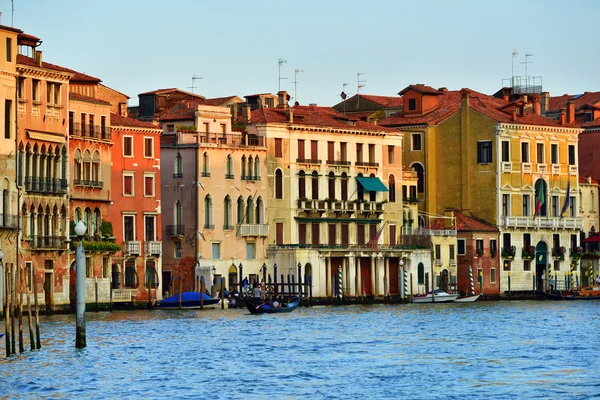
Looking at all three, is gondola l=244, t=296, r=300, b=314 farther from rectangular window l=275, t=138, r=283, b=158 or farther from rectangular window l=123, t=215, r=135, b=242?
rectangular window l=275, t=138, r=283, b=158

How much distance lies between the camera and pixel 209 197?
8712 cm

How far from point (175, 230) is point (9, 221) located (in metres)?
16.5

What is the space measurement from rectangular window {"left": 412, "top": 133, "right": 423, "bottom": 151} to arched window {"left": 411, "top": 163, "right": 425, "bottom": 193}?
884mm

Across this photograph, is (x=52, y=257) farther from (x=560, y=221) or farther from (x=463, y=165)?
(x=560, y=221)

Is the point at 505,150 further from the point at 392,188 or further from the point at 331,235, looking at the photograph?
the point at 331,235

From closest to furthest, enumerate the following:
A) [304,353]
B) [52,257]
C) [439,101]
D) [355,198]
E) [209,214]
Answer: [304,353], [52,257], [209,214], [355,198], [439,101]

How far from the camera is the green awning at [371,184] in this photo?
3720 inches

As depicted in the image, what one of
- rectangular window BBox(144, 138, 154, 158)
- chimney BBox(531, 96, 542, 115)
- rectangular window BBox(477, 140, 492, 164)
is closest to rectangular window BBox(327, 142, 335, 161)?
rectangular window BBox(477, 140, 492, 164)

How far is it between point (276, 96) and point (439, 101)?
429 inches

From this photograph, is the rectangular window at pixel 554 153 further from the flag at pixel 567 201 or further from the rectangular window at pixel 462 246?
the rectangular window at pixel 462 246

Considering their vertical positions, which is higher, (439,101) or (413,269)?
(439,101)

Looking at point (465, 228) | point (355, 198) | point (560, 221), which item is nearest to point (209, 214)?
point (355, 198)

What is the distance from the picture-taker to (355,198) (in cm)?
9481

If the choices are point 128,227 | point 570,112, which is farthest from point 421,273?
point 128,227
